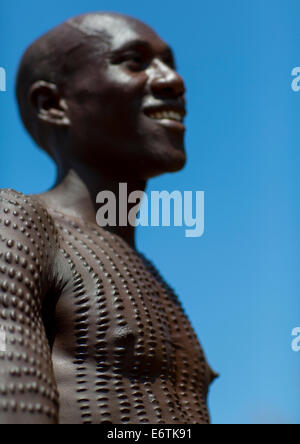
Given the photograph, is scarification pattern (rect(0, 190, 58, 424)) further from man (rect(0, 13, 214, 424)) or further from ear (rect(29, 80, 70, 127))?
ear (rect(29, 80, 70, 127))

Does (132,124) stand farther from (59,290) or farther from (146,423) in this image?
(146,423)

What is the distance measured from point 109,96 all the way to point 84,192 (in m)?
0.40

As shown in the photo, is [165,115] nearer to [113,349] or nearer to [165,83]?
[165,83]

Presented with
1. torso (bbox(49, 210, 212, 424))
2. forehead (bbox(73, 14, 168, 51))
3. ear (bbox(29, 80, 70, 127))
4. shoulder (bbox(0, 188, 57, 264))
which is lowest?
torso (bbox(49, 210, 212, 424))

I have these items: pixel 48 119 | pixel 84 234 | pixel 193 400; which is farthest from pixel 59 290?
pixel 48 119

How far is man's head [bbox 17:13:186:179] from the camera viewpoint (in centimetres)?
396

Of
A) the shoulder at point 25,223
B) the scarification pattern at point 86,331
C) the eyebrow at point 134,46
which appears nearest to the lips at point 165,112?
the eyebrow at point 134,46

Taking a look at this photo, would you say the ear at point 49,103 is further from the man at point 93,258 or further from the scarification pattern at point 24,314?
the scarification pattern at point 24,314

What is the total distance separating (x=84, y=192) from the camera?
13.2 ft

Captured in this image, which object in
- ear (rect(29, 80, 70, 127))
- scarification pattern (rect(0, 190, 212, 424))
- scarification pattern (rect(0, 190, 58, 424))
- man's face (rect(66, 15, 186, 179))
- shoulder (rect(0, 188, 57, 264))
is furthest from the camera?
ear (rect(29, 80, 70, 127))

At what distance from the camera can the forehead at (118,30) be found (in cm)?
405

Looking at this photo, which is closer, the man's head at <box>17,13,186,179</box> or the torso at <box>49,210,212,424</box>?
the torso at <box>49,210,212,424</box>

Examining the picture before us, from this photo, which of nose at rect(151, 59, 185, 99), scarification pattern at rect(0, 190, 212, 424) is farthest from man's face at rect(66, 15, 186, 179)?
scarification pattern at rect(0, 190, 212, 424)

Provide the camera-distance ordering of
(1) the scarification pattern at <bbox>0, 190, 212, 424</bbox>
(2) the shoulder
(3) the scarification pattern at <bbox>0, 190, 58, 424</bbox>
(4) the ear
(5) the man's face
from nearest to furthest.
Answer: (3) the scarification pattern at <bbox>0, 190, 58, 424</bbox>
(1) the scarification pattern at <bbox>0, 190, 212, 424</bbox>
(2) the shoulder
(5) the man's face
(4) the ear
